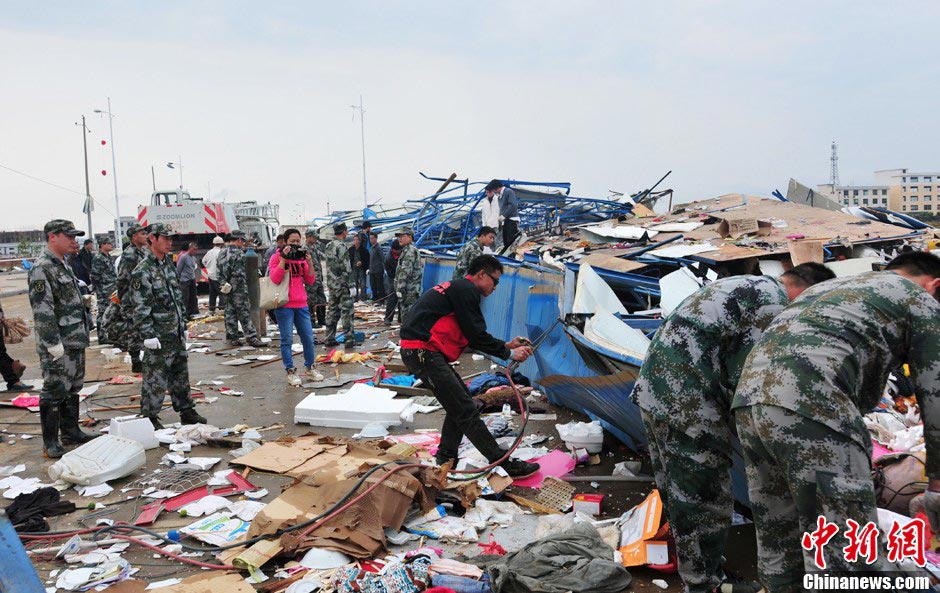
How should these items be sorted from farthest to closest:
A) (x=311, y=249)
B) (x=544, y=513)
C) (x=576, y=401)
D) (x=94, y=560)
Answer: (x=311, y=249)
(x=576, y=401)
(x=544, y=513)
(x=94, y=560)

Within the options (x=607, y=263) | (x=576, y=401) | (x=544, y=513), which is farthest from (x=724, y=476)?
(x=607, y=263)

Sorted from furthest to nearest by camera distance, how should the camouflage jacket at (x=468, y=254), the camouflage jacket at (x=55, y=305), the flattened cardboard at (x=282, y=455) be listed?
the camouflage jacket at (x=468, y=254) → the camouflage jacket at (x=55, y=305) → the flattened cardboard at (x=282, y=455)

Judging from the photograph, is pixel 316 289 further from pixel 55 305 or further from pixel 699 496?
pixel 699 496

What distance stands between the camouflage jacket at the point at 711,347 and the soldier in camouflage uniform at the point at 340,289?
8.14 meters

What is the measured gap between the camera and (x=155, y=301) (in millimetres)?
6113

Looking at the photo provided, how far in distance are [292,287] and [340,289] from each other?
301cm

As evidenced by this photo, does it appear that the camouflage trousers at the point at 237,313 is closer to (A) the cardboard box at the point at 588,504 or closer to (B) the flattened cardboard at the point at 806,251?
(A) the cardboard box at the point at 588,504

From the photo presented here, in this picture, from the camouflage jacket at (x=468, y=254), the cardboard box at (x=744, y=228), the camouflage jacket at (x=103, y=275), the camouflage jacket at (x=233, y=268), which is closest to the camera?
the cardboard box at (x=744, y=228)

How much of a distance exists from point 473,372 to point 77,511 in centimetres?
499

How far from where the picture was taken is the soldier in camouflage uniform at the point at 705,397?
120 inches

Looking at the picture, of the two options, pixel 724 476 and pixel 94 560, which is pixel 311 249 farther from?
pixel 724 476

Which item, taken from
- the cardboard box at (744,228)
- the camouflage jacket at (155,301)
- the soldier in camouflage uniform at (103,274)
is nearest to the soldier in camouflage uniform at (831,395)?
the camouflage jacket at (155,301)

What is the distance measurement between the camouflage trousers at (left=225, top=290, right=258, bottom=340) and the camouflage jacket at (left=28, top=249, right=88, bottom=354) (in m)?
5.34

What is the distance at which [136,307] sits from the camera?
602cm
